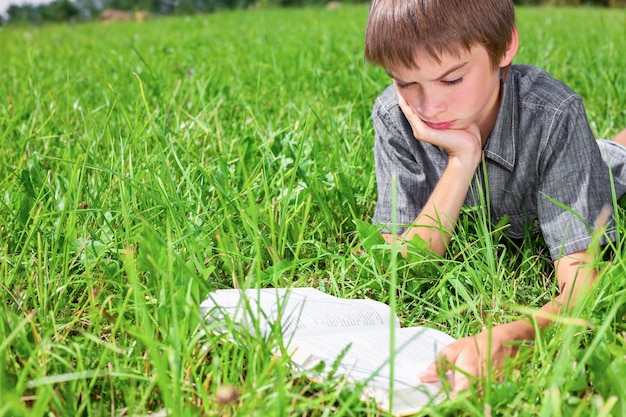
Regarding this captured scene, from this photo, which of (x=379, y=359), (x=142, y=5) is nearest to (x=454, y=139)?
(x=379, y=359)

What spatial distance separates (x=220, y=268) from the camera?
5.89ft

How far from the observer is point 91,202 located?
1.92 m

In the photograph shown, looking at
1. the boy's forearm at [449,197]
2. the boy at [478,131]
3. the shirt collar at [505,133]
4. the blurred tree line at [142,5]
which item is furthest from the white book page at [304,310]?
the blurred tree line at [142,5]

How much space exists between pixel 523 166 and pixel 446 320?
575 mm

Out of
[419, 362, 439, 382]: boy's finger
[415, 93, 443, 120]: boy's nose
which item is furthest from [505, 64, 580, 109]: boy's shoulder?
[419, 362, 439, 382]: boy's finger

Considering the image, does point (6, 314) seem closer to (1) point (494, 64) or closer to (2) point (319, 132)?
(1) point (494, 64)

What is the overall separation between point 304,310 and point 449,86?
713 millimetres

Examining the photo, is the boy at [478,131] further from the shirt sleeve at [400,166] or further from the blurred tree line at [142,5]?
the blurred tree line at [142,5]

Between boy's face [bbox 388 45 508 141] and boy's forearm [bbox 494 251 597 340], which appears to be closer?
boy's forearm [bbox 494 251 597 340]

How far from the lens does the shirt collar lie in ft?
6.38

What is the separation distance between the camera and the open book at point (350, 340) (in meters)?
1.19

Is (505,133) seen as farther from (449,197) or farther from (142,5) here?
(142,5)

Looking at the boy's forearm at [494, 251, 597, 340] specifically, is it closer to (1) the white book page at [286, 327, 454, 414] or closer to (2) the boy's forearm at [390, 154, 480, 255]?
(1) the white book page at [286, 327, 454, 414]

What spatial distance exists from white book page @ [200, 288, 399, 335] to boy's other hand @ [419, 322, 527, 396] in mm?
148
